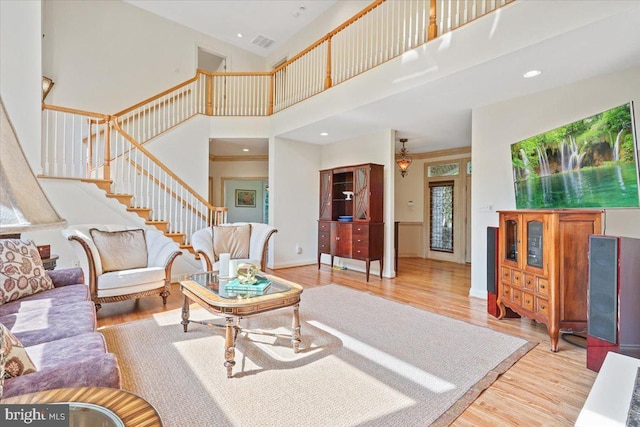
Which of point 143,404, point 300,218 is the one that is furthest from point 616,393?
point 300,218

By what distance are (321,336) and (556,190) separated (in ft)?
9.35

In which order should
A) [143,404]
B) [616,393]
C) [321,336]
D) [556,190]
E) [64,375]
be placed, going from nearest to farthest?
[143,404], [64,375], [616,393], [321,336], [556,190]

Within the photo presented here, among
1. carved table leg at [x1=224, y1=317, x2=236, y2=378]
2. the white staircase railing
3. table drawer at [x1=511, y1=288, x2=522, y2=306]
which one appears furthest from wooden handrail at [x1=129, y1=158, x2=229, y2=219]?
table drawer at [x1=511, y1=288, x2=522, y2=306]

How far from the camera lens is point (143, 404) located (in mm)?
834

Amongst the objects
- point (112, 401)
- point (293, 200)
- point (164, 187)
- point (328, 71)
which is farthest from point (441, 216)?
point (112, 401)

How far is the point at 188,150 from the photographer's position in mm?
5691

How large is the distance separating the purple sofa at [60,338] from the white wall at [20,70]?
2.48ft

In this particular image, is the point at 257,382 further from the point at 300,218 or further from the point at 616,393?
the point at 300,218

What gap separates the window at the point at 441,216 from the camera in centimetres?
702

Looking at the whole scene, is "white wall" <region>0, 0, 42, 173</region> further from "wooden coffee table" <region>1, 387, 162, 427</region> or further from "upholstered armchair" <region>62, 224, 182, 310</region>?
"upholstered armchair" <region>62, 224, 182, 310</region>

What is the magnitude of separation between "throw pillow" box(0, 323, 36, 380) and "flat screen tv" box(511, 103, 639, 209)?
4.16 m

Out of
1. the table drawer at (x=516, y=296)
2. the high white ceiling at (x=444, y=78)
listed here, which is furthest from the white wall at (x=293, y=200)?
the table drawer at (x=516, y=296)

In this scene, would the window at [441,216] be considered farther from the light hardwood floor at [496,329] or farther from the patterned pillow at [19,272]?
the patterned pillow at [19,272]

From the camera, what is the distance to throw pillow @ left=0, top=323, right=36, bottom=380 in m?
1.07
